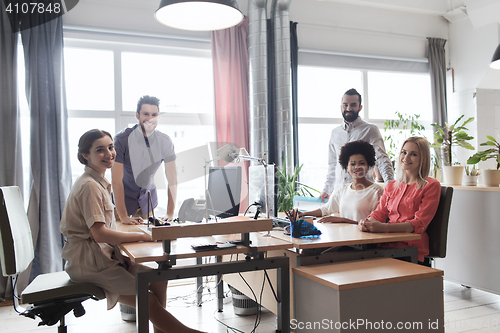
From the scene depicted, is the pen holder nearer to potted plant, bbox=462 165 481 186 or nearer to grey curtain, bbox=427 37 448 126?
potted plant, bbox=462 165 481 186

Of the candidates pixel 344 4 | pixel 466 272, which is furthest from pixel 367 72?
pixel 466 272

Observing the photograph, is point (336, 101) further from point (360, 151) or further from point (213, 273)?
point (213, 273)

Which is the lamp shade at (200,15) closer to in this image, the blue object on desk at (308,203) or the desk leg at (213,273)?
the desk leg at (213,273)

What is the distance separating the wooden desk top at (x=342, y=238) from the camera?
186 cm

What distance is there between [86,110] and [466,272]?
12.0ft

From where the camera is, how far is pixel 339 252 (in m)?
2.01

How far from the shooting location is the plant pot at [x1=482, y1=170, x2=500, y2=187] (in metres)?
2.97

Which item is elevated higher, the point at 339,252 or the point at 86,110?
the point at 86,110

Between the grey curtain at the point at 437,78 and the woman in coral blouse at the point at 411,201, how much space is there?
3.32 meters

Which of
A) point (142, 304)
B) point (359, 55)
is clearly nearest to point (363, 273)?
point (142, 304)

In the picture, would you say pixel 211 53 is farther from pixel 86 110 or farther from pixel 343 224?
pixel 343 224

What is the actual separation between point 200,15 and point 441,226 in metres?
1.85

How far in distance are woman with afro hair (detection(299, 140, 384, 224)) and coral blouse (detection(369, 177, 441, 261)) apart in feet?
0.43

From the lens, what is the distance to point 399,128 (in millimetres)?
5164
